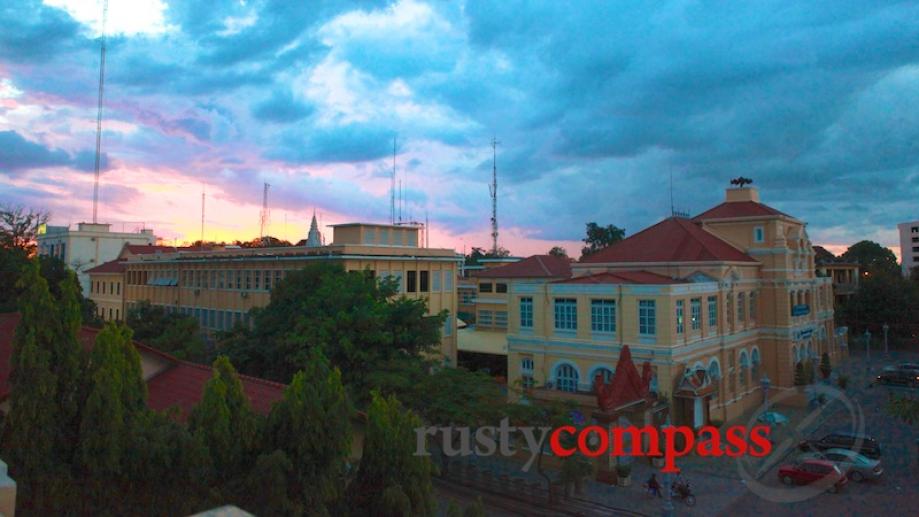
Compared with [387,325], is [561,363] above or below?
below

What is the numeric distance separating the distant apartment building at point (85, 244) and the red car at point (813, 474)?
67.2 meters

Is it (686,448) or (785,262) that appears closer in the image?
(686,448)

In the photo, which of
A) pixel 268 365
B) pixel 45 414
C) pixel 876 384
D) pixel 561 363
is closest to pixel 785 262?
pixel 876 384

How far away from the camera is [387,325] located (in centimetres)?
2675

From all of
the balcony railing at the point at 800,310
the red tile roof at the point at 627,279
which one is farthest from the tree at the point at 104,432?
the balcony railing at the point at 800,310

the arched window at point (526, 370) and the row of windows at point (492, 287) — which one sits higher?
the row of windows at point (492, 287)

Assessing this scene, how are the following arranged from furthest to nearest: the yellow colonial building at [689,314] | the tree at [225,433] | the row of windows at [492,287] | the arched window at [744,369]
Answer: the row of windows at [492,287], the arched window at [744,369], the yellow colonial building at [689,314], the tree at [225,433]

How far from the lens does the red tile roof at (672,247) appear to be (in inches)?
1347

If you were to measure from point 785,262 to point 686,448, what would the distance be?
55.1ft

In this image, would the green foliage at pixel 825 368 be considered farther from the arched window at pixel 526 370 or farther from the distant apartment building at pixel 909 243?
the distant apartment building at pixel 909 243

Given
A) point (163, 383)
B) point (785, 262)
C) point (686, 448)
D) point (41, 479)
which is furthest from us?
point (785, 262)

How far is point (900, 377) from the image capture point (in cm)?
3884

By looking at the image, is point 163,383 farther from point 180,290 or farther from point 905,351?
point 905,351

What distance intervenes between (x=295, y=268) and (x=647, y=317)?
21.2 m
